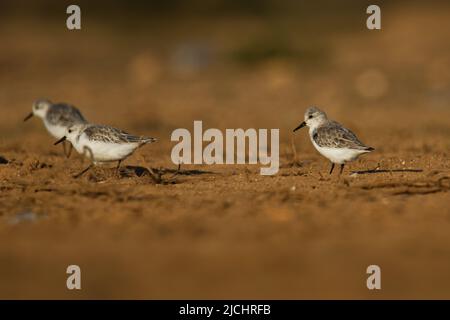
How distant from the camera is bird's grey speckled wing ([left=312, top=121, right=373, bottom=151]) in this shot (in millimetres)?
10219

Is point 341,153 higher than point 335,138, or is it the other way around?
point 335,138

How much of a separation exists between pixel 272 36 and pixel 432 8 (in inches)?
594

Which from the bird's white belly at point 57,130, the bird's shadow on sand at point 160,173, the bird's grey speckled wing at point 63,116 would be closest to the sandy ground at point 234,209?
the bird's shadow on sand at point 160,173

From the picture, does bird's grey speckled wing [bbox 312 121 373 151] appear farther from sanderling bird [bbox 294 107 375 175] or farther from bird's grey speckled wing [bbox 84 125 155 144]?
bird's grey speckled wing [bbox 84 125 155 144]

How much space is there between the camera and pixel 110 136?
34.1 ft

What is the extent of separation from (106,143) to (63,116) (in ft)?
11.0

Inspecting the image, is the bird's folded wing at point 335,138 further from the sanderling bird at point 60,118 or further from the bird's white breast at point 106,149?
the sanderling bird at point 60,118

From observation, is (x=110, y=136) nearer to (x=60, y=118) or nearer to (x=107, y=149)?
(x=107, y=149)

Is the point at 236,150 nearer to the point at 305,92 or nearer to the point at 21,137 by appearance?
the point at 21,137

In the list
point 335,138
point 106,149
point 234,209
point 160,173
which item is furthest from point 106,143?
point 335,138

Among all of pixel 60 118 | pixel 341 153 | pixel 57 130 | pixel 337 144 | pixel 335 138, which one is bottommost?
pixel 341 153

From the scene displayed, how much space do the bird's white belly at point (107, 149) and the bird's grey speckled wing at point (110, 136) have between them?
2.2 inches

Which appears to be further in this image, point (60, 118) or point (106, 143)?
point (60, 118)

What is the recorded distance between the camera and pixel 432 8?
40250 mm
